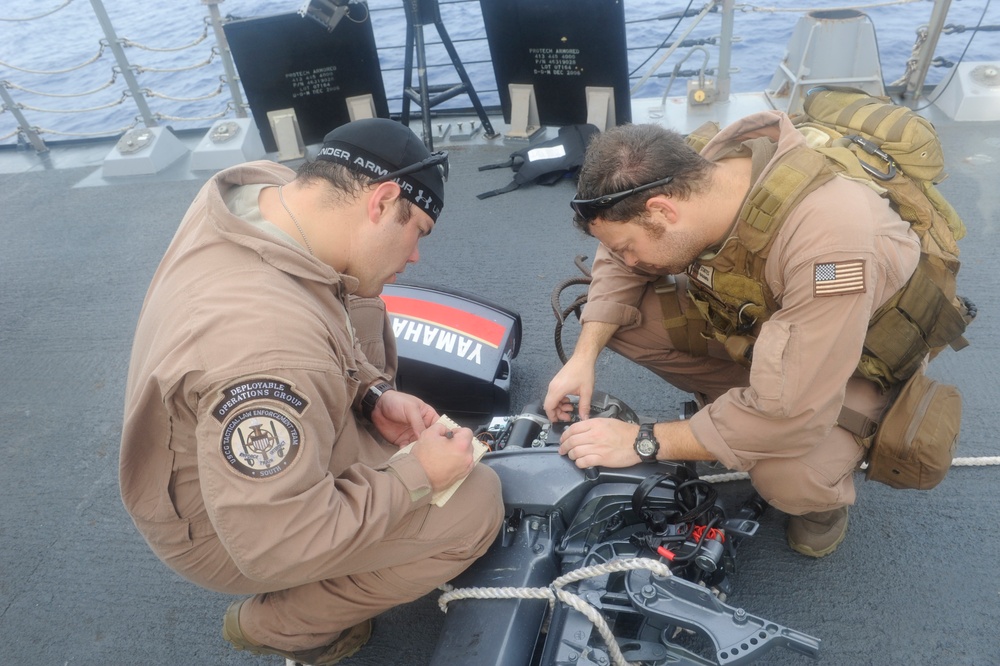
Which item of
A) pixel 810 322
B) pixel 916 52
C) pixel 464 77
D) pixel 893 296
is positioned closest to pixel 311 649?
pixel 810 322

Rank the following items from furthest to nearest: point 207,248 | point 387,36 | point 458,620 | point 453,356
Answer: point 387,36, point 453,356, point 458,620, point 207,248

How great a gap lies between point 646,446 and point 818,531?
67cm

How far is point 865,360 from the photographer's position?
1888mm

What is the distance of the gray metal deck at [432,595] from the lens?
2012 millimetres

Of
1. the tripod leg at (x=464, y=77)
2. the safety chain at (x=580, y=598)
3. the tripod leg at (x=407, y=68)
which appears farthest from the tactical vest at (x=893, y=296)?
the tripod leg at (x=407, y=68)

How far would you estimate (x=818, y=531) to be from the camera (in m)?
2.05

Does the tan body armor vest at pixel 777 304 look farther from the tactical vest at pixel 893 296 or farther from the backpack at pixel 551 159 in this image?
the backpack at pixel 551 159

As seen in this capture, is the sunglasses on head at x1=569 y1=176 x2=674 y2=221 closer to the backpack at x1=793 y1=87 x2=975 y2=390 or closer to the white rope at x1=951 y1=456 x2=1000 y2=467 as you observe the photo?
the backpack at x1=793 y1=87 x2=975 y2=390

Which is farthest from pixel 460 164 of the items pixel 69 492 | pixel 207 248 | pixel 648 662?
pixel 648 662

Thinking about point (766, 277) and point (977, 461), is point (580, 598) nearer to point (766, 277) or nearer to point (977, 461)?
point (766, 277)

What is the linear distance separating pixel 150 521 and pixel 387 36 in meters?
12.2

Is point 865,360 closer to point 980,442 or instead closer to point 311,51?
point 980,442

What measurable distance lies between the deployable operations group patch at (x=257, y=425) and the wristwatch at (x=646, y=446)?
36.6 inches

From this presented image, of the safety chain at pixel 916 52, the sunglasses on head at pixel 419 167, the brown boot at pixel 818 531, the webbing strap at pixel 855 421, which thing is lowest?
the brown boot at pixel 818 531
